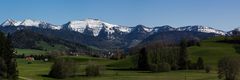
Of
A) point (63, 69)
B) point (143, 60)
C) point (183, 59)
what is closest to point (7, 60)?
point (63, 69)

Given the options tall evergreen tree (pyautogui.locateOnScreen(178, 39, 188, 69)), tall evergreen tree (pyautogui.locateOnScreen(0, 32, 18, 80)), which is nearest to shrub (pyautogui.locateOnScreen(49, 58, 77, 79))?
tall evergreen tree (pyautogui.locateOnScreen(0, 32, 18, 80))

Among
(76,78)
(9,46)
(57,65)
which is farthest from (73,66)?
(9,46)

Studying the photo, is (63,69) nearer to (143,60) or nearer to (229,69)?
(229,69)

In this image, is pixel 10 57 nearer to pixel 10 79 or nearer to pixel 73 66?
pixel 10 79

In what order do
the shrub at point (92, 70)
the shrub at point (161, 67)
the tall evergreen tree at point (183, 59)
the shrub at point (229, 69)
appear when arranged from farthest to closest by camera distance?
the tall evergreen tree at point (183, 59)
the shrub at point (161, 67)
the shrub at point (92, 70)
the shrub at point (229, 69)

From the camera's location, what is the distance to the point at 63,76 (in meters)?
134

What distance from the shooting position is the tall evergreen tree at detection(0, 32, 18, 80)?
109 metres

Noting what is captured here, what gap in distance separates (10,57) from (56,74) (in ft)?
77.6

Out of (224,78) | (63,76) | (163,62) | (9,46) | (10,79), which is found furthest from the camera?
(163,62)

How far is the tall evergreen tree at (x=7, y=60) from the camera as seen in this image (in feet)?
356

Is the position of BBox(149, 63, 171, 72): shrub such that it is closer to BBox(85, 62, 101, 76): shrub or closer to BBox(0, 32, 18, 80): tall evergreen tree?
BBox(85, 62, 101, 76): shrub

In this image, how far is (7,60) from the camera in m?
112

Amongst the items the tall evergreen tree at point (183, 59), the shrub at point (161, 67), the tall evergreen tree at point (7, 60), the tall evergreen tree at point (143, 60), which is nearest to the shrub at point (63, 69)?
the tall evergreen tree at point (7, 60)

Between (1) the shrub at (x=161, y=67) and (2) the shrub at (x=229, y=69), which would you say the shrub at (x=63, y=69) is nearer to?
(1) the shrub at (x=161, y=67)
